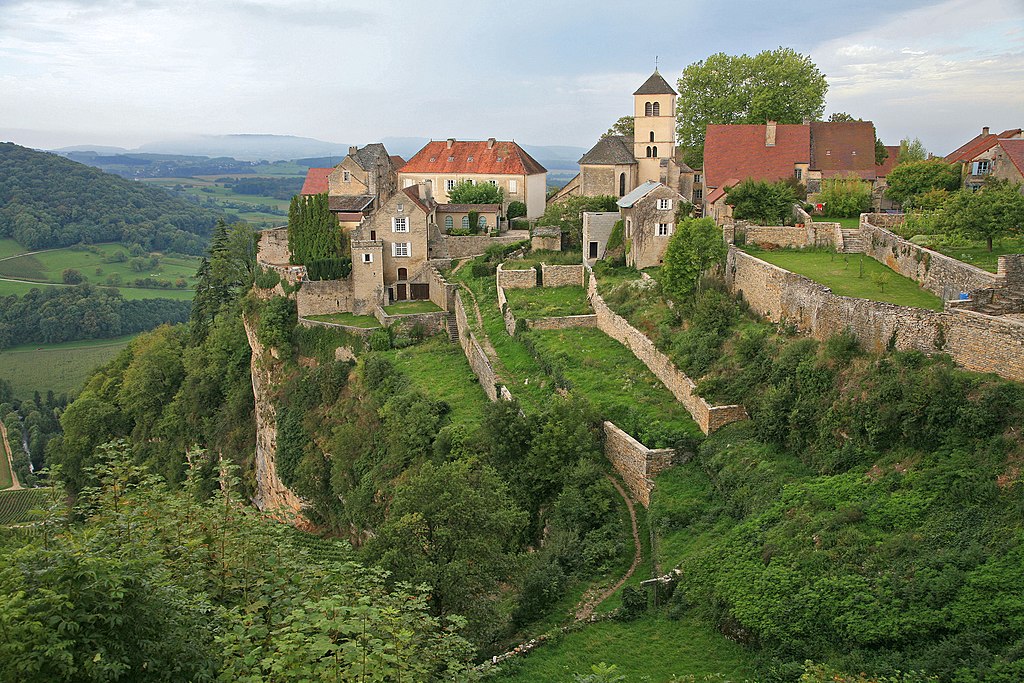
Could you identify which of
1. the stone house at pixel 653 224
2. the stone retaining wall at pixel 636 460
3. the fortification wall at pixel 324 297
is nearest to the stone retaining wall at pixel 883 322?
the stone retaining wall at pixel 636 460

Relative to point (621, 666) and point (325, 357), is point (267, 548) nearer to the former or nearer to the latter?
point (621, 666)

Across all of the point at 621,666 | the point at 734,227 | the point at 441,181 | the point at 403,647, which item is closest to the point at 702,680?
the point at 621,666

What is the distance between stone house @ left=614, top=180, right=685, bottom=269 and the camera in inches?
1430

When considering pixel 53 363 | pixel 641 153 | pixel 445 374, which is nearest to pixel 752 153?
pixel 641 153

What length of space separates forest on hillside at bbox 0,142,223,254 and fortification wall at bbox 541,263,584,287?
106m

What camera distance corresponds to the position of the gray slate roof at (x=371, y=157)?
176ft

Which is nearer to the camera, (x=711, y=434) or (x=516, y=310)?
(x=711, y=434)

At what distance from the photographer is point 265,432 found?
141 feet

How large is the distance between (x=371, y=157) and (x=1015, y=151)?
34986mm

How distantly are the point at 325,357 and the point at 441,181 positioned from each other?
817 inches

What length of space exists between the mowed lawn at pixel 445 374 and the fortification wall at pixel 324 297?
6045 mm

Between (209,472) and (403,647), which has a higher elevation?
(403,647)

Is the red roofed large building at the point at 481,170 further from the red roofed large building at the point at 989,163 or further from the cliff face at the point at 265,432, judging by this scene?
the red roofed large building at the point at 989,163

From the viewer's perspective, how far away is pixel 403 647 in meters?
13.3
